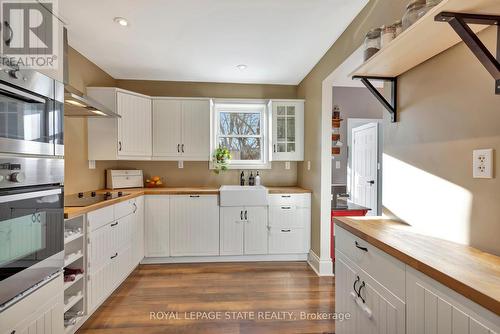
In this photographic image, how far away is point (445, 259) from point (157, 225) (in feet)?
9.49

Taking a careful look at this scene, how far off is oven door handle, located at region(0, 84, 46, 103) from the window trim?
2470 mm

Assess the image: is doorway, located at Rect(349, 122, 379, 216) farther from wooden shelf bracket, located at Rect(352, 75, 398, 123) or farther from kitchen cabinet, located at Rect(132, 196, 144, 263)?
kitchen cabinet, located at Rect(132, 196, 144, 263)

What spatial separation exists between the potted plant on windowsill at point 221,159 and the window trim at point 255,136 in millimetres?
80

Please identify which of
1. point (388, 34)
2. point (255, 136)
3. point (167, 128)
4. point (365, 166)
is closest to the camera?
point (388, 34)

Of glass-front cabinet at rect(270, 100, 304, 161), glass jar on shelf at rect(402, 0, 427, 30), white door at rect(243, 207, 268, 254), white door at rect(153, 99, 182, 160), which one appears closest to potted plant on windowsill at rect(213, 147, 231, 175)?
white door at rect(153, 99, 182, 160)

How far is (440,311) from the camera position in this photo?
78 centimetres

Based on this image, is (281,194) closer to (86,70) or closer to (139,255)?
(139,255)

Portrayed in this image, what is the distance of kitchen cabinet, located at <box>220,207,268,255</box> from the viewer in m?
3.13

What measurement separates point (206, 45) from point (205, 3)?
25.5 inches

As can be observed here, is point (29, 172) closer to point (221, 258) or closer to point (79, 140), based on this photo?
point (79, 140)

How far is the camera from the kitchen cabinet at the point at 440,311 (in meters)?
0.65

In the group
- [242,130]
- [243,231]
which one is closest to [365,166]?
→ [242,130]

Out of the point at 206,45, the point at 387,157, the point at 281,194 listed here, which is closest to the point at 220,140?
the point at 281,194

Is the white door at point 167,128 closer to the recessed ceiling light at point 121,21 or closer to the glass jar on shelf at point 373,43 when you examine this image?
the recessed ceiling light at point 121,21
